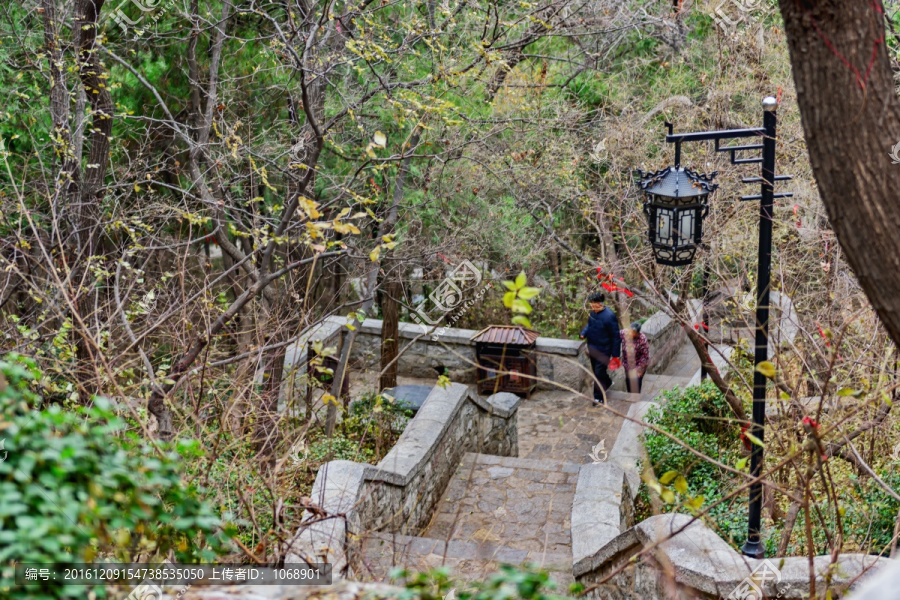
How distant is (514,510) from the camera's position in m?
7.04

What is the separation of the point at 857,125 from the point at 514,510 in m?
5.12

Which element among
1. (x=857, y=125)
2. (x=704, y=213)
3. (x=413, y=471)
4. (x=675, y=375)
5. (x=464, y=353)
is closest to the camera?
(x=857, y=125)

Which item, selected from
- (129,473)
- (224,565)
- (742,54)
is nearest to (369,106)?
(742,54)

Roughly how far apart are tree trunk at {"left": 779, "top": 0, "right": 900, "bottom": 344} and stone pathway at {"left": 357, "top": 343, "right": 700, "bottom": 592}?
1869 millimetres

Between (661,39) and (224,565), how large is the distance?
35.7ft

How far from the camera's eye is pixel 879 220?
2629mm

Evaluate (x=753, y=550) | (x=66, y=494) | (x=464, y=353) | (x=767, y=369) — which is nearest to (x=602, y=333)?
(x=464, y=353)

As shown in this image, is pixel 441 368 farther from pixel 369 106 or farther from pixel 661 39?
pixel 661 39

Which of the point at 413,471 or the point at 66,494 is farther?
the point at 413,471

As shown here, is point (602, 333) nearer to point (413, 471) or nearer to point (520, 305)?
point (413, 471)

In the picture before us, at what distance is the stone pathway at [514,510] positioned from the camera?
213 inches

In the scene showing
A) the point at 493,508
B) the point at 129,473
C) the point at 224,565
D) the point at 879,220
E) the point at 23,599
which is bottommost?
the point at 493,508

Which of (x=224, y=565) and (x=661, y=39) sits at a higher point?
(x=661, y=39)

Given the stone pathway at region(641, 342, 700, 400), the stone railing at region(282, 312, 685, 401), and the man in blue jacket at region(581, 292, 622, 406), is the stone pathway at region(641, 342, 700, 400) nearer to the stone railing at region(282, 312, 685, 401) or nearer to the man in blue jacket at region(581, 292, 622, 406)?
the stone railing at region(282, 312, 685, 401)
